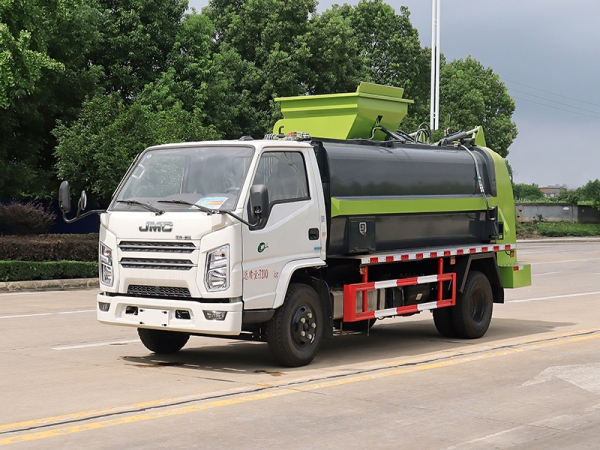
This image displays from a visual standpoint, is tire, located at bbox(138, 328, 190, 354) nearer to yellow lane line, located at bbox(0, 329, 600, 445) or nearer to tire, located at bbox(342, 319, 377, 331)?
tire, located at bbox(342, 319, 377, 331)

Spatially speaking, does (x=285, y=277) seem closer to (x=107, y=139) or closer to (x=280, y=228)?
(x=280, y=228)

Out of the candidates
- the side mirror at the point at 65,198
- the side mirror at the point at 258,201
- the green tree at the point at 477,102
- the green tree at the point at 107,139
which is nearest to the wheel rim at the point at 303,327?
the side mirror at the point at 258,201

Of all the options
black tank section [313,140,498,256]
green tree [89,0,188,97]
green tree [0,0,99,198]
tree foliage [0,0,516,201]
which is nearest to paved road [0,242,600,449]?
black tank section [313,140,498,256]

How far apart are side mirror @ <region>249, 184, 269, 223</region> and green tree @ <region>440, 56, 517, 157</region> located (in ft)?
196

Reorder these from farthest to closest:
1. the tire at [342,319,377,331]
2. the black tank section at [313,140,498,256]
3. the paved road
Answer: the tire at [342,319,377,331] → the black tank section at [313,140,498,256] → the paved road

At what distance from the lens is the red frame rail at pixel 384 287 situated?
10.6 m

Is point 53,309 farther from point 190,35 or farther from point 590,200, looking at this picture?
point 590,200

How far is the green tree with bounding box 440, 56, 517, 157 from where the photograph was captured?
231 feet

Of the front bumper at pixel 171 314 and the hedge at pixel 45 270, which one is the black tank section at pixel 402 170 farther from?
the hedge at pixel 45 270

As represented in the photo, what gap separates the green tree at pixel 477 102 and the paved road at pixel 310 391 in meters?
57.6

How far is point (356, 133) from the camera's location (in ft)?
40.2

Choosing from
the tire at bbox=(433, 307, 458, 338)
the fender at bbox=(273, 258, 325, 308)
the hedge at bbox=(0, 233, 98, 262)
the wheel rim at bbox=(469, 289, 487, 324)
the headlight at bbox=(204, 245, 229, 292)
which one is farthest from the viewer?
the hedge at bbox=(0, 233, 98, 262)

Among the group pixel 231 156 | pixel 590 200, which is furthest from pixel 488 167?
pixel 590 200

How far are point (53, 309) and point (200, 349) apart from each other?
19.2 feet
